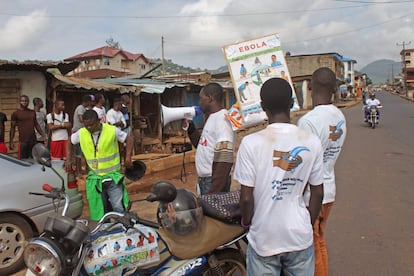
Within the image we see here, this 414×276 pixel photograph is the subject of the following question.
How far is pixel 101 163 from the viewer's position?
415cm

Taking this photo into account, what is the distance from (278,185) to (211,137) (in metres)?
1.43

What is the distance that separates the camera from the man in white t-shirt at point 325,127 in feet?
9.43

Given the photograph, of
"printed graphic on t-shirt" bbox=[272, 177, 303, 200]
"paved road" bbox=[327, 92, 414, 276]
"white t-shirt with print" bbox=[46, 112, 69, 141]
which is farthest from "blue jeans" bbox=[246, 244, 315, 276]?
"white t-shirt with print" bbox=[46, 112, 69, 141]

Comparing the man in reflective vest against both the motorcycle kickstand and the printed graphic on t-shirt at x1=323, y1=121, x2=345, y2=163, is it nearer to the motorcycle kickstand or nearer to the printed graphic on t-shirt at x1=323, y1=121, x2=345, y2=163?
the motorcycle kickstand

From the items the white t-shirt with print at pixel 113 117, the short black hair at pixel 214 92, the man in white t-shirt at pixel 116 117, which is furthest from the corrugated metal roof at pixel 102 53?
the short black hair at pixel 214 92

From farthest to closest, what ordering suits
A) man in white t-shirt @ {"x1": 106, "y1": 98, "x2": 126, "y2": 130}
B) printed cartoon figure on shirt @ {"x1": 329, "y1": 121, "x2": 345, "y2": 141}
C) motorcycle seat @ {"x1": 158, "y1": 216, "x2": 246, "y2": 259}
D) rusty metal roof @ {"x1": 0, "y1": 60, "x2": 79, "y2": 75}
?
rusty metal roof @ {"x1": 0, "y1": 60, "x2": 79, "y2": 75}
man in white t-shirt @ {"x1": 106, "y1": 98, "x2": 126, "y2": 130}
printed cartoon figure on shirt @ {"x1": 329, "y1": 121, "x2": 345, "y2": 141}
motorcycle seat @ {"x1": 158, "y1": 216, "x2": 246, "y2": 259}

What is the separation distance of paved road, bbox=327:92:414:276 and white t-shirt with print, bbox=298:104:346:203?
4.54ft

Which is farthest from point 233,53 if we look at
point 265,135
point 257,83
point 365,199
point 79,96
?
point 79,96

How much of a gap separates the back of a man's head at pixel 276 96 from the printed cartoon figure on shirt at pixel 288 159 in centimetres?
25

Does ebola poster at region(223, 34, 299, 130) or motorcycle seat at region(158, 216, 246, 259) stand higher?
ebola poster at region(223, 34, 299, 130)

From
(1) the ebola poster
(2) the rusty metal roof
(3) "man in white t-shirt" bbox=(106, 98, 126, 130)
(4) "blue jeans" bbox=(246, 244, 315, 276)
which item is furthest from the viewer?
(2) the rusty metal roof

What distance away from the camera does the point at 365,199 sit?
657cm

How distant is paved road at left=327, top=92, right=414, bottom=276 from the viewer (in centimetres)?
414

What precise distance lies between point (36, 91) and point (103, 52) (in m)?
40.0
